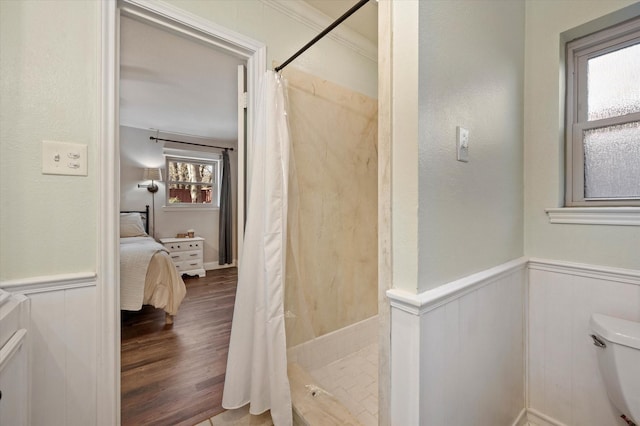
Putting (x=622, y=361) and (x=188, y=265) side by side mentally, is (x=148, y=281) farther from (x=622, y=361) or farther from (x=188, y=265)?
(x=622, y=361)

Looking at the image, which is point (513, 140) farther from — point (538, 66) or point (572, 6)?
point (572, 6)

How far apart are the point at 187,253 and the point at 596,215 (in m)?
4.67

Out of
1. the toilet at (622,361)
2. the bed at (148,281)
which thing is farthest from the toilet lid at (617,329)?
the bed at (148,281)

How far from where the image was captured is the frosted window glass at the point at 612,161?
1195 millimetres

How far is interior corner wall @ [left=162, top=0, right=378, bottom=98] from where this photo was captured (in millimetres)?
1442

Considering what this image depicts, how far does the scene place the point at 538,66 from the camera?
1364 mm

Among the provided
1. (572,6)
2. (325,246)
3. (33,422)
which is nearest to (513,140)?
(572,6)

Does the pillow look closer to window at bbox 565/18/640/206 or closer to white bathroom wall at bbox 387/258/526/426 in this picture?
white bathroom wall at bbox 387/258/526/426

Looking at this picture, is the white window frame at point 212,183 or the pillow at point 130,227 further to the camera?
the white window frame at point 212,183

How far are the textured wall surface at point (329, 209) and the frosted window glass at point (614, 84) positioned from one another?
4.17ft

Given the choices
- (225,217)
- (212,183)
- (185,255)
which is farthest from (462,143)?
(212,183)

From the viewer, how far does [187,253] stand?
172 inches

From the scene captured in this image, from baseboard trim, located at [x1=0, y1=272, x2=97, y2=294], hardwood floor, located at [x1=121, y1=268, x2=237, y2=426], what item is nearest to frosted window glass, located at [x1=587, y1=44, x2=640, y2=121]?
baseboard trim, located at [x1=0, y1=272, x2=97, y2=294]

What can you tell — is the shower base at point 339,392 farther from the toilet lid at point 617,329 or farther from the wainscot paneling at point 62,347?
the toilet lid at point 617,329
